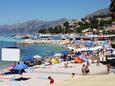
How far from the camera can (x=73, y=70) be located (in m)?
43.8

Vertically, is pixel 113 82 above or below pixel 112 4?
below

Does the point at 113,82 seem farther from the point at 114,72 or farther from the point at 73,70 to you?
the point at 73,70

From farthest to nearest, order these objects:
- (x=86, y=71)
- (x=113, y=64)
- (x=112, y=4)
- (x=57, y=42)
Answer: (x=57, y=42) < (x=113, y=64) < (x=112, y=4) < (x=86, y=71)

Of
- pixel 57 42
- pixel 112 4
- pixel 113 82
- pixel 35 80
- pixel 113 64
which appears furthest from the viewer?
pixel 57 42

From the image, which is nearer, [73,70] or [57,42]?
[73,70]

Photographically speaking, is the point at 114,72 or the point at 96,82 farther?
the point at 114,72

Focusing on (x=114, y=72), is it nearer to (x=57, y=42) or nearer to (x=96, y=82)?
(x=96, y=82)

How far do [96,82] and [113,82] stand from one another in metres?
1.61

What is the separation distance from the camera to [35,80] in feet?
121

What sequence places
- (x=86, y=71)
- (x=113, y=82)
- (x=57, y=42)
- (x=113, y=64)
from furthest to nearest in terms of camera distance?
(x=57, y=42), (x=113, y=64), (x=86, y=71), (x=113, y=82)

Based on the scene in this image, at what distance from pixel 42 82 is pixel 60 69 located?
9884 mm

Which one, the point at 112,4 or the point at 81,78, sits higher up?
the point at 112,4

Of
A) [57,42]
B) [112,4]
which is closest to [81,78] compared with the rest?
[112,4]

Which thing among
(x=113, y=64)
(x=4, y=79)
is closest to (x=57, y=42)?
(x=113, y=64)
